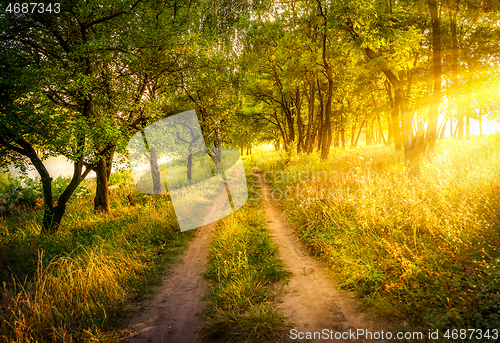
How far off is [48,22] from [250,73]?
14762 mm

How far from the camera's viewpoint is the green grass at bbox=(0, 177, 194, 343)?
3.91m

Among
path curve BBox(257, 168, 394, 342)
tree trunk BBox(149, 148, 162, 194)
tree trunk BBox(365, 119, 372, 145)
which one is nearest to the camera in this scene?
path curve BBox(257, 168, 394, 342)

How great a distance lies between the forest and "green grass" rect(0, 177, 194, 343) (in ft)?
0.17

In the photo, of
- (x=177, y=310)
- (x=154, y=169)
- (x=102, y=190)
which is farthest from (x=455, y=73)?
(x=102, y=190)

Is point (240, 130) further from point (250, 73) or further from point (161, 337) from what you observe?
point (161, 337)

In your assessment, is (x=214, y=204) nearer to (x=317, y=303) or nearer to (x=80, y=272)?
(x=80, y=272)

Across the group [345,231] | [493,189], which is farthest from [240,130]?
[493,189]

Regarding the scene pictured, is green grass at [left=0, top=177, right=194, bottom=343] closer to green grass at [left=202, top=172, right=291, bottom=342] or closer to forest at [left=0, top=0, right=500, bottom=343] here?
forest at [left=0, top=0, right=500, bottom=343]

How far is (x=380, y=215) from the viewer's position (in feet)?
19.2

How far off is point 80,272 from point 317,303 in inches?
200

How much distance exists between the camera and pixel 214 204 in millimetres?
12312

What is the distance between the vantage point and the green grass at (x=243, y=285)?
375 cm

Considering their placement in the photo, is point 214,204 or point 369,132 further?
point 369,132

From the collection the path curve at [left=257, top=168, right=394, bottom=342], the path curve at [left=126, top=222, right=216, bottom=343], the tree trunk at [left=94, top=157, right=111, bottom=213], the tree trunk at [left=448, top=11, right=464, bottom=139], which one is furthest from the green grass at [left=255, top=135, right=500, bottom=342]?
the tree trunk at [left=448, top=11, right=464, bottom=139]
